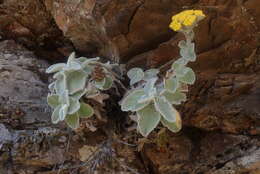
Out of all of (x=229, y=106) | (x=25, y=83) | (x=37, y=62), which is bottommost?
(x=229, y=106)

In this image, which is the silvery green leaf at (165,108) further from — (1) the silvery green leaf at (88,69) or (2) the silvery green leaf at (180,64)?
(1) the silvery green leaf at (88,69)

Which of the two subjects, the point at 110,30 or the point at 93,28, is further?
the point at 93,28

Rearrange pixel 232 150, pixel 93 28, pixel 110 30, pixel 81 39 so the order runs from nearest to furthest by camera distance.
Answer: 1. pixel 232 150
2. pixel 110 30
3. pixel 93 28
4. pixel 81 39

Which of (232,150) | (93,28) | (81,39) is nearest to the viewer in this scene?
(232,150)

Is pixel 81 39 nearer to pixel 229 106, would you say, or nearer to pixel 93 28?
pixel 93 28

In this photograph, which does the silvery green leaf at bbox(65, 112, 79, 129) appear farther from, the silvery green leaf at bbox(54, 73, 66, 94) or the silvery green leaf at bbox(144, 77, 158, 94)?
the silvery green leaf at bbox(144, 77, 158, 94)

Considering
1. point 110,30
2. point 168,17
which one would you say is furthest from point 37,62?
point 168,17

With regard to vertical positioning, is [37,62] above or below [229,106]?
above
